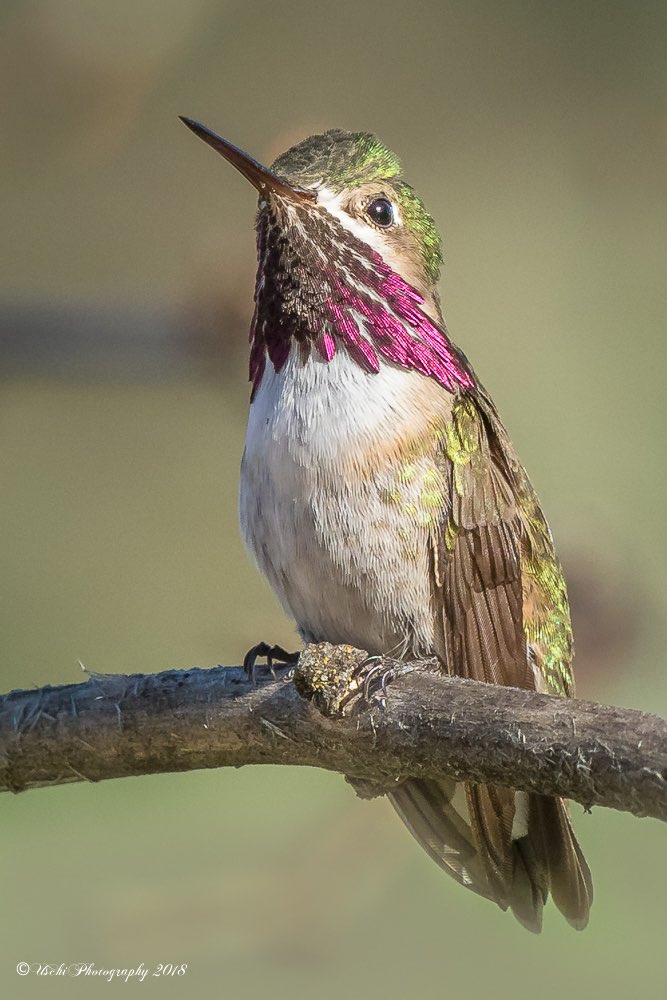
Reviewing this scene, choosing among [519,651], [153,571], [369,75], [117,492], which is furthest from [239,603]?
[369,75]

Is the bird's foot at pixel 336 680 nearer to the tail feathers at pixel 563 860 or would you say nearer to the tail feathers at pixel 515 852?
the tail feathers at pixel 515 852

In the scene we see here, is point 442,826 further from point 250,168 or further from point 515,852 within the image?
point 250,168

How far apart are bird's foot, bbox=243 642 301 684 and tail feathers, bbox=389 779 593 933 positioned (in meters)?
0.44

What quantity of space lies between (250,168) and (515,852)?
156cm

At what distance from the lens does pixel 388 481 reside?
2.46 metres

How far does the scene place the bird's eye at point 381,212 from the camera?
2721 millimetres

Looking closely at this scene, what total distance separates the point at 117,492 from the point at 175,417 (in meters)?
0.28

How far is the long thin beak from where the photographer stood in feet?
7.68

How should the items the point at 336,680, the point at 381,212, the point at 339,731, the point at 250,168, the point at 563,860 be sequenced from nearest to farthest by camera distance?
the point at 336,680 → the point at 339,731 → the point at 250,168 → the point at 563,860 → the point at 381,212

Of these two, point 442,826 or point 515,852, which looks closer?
point 515,852

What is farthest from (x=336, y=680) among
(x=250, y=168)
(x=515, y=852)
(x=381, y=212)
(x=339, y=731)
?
(x=381, y=212)

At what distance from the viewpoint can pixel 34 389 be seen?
87.4 inches

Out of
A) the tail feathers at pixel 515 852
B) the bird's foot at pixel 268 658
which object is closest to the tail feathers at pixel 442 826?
the tail feathers at pixel 515 852

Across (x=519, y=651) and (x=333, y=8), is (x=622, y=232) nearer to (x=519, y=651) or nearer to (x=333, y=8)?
(x=333, y=8)
